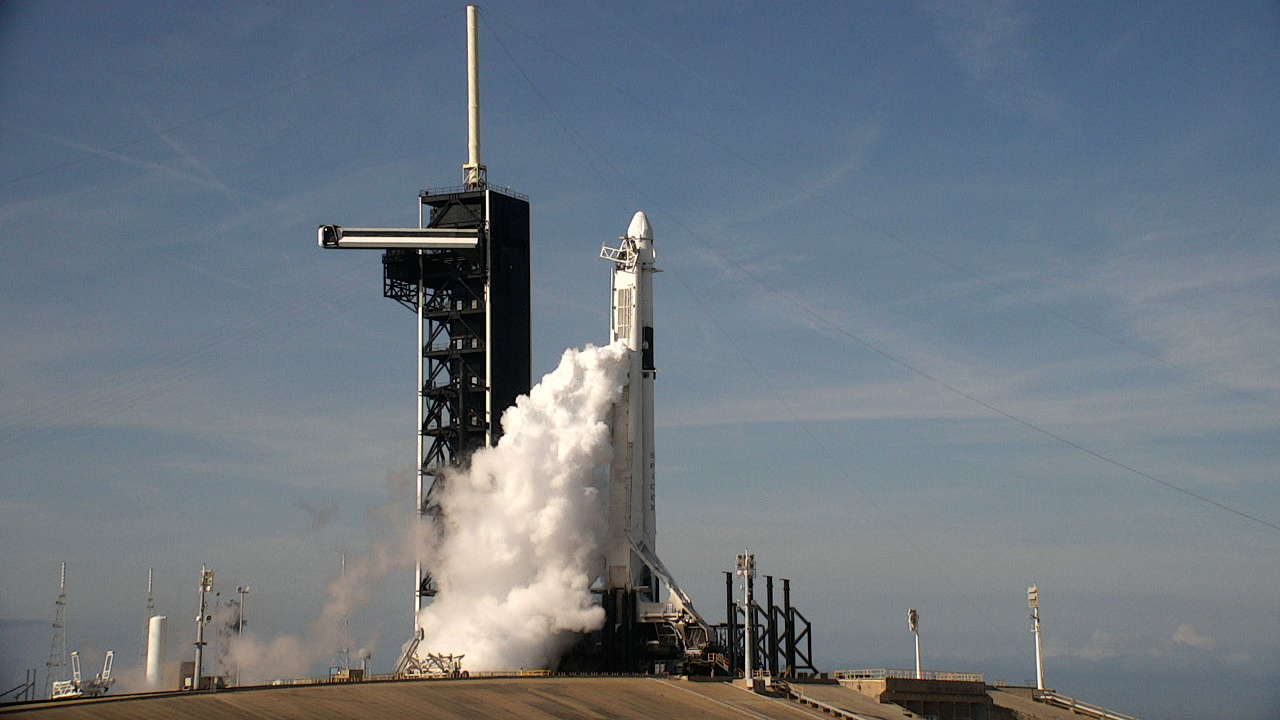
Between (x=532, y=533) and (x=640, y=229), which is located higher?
(x=640, y=229)

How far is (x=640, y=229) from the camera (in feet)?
324

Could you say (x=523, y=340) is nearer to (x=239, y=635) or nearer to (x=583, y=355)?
(x=583, y=355)

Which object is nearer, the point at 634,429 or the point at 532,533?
the point at 532,533

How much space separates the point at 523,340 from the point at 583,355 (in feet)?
24.9

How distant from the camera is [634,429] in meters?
95.4

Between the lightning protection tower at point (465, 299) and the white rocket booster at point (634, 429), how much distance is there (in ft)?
21.1

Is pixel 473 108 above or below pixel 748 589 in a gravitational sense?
above

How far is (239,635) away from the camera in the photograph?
292ft

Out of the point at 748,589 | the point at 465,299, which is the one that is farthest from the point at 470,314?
the point at 748,589

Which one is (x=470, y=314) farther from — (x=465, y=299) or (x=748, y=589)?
(x=748, y=589)

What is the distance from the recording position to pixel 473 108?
101938 millimetres

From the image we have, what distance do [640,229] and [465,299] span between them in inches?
466

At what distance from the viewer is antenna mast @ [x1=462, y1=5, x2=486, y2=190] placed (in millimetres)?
99188

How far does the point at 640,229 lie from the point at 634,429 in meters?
12.8
